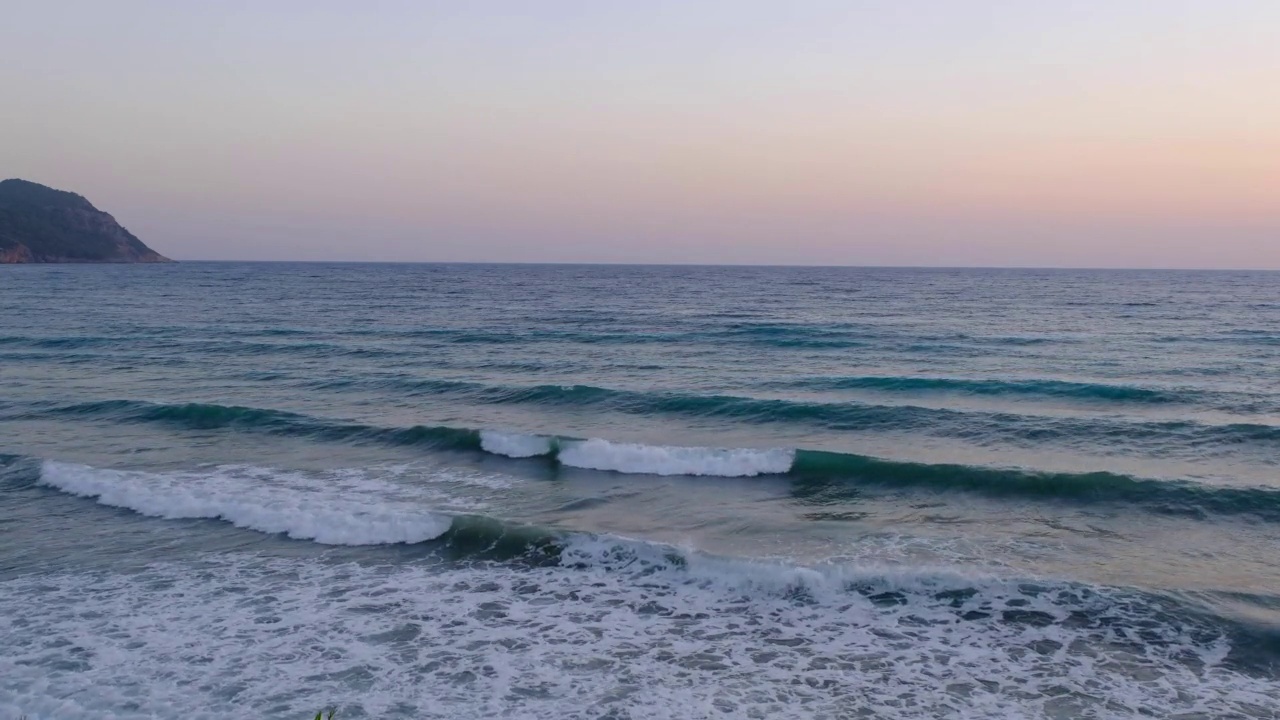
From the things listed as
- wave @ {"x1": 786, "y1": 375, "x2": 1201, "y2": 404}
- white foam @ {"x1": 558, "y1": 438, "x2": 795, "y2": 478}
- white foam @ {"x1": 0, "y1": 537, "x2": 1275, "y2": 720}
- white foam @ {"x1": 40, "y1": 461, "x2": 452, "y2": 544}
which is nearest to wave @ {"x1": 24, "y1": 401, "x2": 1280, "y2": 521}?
white foam @ {"x1": 558, "y1": 438, "x2": 795, "y2": 478}

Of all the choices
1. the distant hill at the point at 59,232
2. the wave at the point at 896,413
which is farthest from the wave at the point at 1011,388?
the distant hill at the point at 59,232

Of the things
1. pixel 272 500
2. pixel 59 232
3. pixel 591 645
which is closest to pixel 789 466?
pixel 591 645

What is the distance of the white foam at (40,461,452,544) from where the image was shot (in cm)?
1415

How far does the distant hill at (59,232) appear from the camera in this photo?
161 meters

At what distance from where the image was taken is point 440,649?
10062 mm

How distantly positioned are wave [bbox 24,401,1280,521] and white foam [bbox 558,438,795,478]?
22 millimetres

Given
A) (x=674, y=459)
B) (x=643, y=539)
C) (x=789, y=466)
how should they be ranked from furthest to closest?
(x=674, y=459) < (x=789, y=466) < (x=643, y=539)

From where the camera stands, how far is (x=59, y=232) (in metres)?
172

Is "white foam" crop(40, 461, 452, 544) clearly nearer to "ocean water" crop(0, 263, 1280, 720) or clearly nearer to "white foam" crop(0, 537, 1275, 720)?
"ocean water" crop(0, 263, 1280, 720)

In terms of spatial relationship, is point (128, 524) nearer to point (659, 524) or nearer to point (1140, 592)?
point (659, 524)

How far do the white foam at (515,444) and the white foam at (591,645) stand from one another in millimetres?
6787

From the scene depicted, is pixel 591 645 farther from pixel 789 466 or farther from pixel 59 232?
pixel 59 232

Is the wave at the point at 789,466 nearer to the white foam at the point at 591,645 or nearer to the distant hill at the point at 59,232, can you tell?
the white foam at the point at 591,645

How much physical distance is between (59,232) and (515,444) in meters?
195
